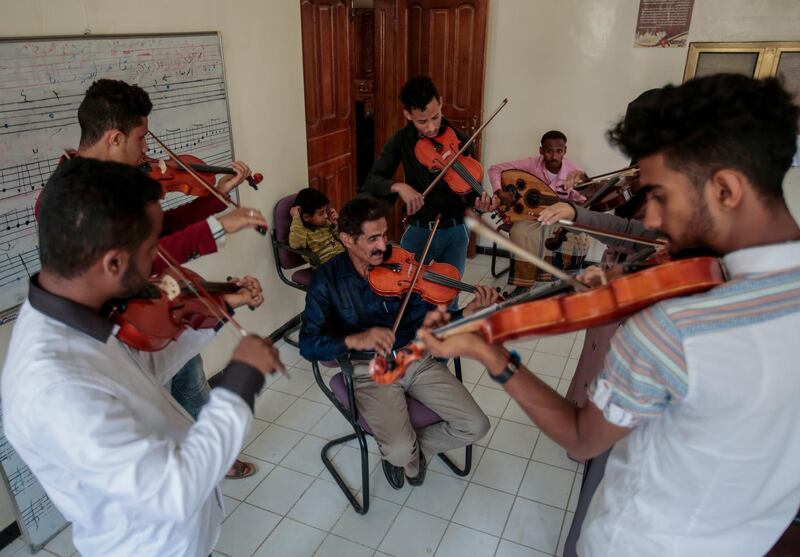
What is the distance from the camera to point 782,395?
99 centimetres

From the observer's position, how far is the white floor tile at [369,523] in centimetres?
237

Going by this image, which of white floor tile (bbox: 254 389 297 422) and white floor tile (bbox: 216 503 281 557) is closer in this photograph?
white floor tile (bbox: 216 503 281 557)

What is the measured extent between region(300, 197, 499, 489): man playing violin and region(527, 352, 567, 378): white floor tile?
1.28m

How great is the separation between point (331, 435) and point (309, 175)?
A: 1.91 m

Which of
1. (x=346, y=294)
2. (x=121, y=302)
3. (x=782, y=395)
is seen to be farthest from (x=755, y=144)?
(x=346, y=294)

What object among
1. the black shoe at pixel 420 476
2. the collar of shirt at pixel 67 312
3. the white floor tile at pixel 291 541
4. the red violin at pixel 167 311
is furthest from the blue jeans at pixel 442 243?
the collar of shirt at pixel 67 312

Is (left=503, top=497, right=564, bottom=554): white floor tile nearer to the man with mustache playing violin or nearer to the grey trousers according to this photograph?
the grey trousers

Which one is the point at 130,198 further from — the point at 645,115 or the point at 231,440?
the point at 645,115

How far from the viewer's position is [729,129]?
104 cm

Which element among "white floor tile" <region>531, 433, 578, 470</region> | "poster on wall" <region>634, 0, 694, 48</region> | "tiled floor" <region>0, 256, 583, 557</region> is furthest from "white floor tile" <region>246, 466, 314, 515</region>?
"poster on wall" <region>634, 0, 694, 48</region>

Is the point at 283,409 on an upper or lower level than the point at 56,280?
lower

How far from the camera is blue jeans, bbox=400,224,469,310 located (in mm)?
3369

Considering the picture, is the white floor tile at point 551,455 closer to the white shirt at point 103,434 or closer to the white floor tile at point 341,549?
the white floor tile at point 341,549

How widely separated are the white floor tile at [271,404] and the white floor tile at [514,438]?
1175 millimetres
